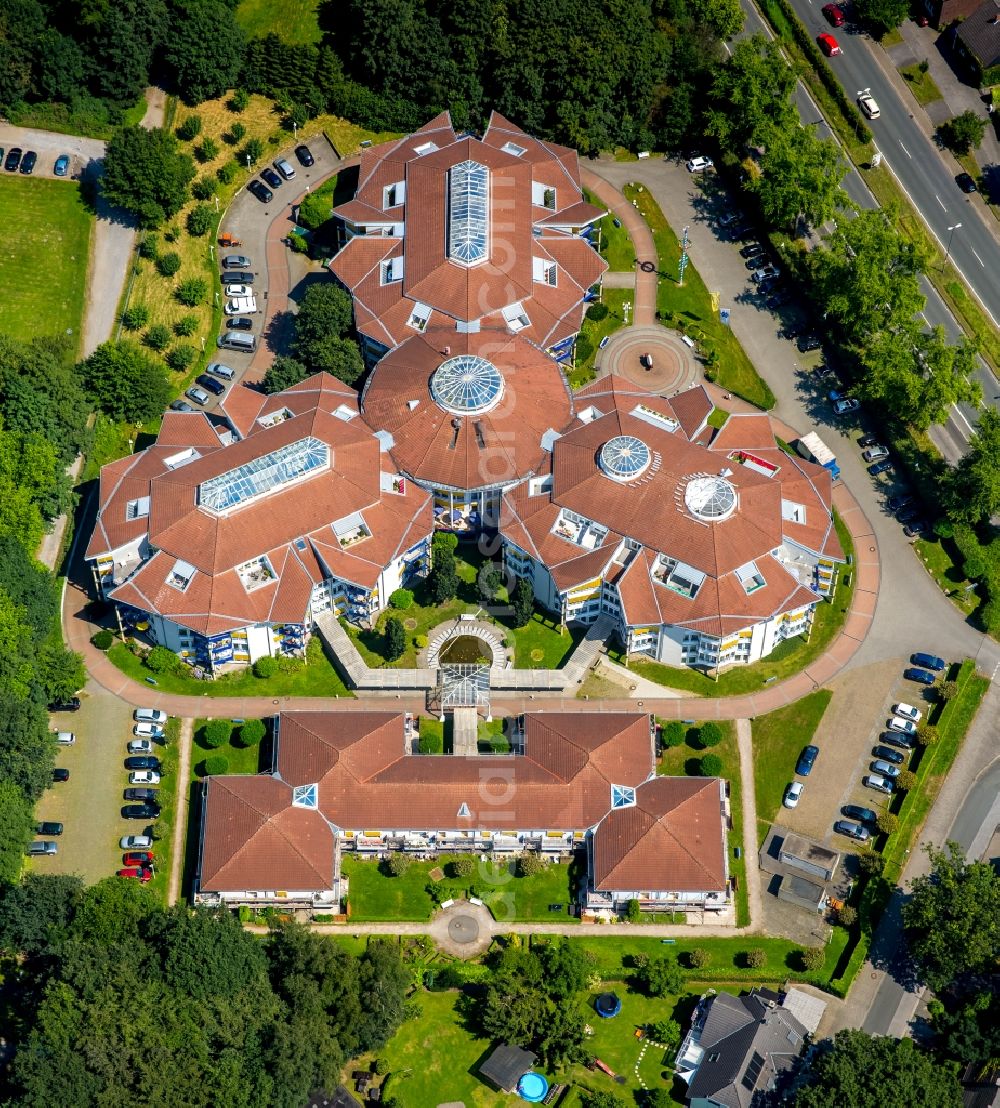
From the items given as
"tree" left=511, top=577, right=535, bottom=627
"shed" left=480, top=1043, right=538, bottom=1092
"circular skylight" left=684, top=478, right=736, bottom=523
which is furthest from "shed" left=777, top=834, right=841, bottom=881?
"tree" left=511, top=577, right=535, bottom=627

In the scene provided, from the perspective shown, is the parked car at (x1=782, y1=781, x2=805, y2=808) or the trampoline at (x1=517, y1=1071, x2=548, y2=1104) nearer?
the trampoline at (x1=517, y1=1071, x2=548, y2=1104)

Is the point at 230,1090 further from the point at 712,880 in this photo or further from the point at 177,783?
the point at 712,880

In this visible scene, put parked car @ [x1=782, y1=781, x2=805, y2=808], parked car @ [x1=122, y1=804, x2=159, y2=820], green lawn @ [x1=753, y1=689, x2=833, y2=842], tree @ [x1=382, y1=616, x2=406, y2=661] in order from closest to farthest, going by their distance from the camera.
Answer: parked car @ [x1=122, y1=804, x2=159, y2=820] → parked car @ [x1=782, y1=781, x2=805, y2=808] → green lawn @ [x1=753, y1=689, x2=833, y2=842] → tree @ [x1=382, y1=616, x2=406, y2=661]

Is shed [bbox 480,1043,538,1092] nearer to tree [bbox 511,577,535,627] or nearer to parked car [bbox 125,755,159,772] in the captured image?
parked car [bbox 125,755,159,772]

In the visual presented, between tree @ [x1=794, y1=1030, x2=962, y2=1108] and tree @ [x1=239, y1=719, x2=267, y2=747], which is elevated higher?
tree @ [x1=794, y1=1030, x2=962, y2=1108]

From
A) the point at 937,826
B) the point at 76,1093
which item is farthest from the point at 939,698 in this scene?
the point at 76,1093

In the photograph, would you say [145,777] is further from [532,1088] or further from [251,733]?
[532,1088]

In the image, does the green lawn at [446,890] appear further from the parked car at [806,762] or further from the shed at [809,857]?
the parked car at [806,762]
